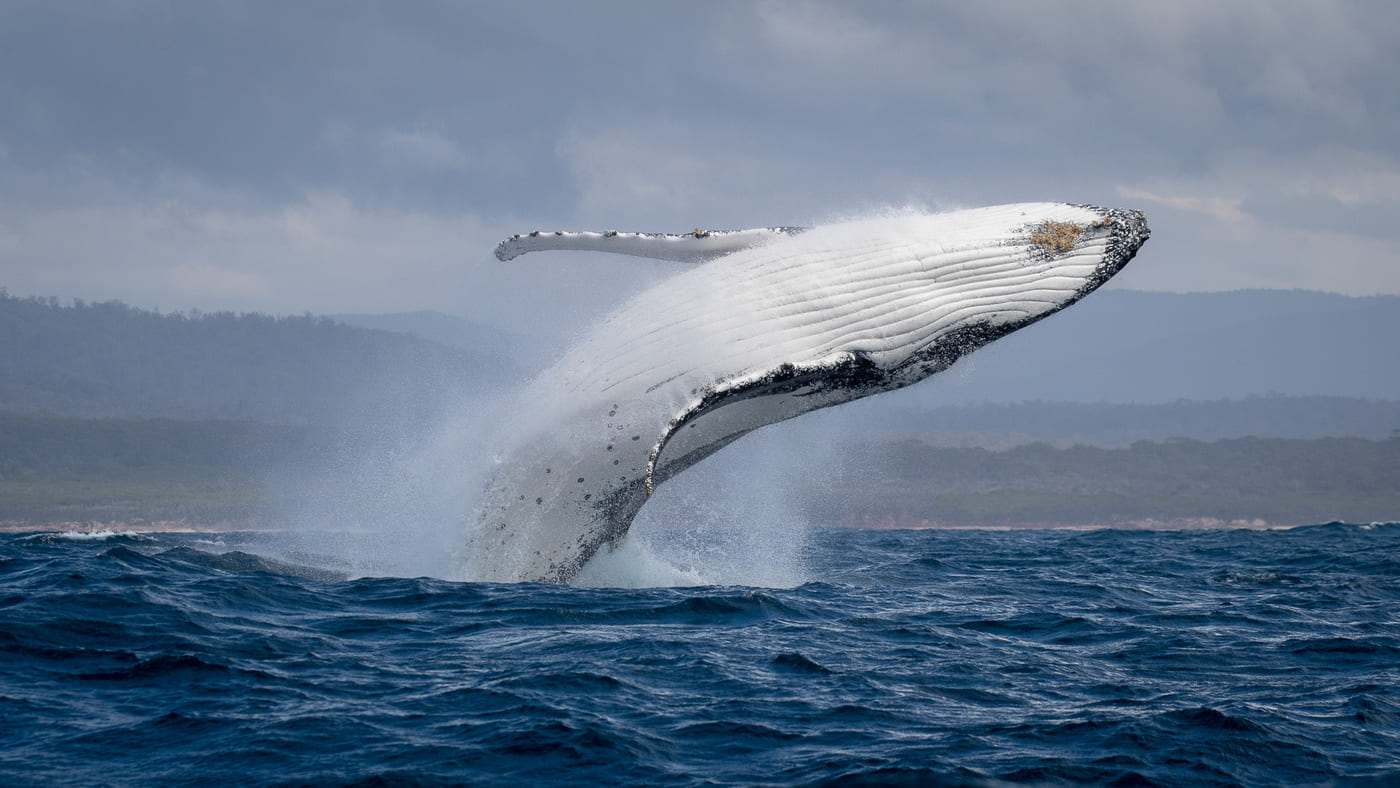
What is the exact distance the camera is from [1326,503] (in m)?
120

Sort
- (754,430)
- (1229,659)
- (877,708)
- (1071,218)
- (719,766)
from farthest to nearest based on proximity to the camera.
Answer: (754,430), (1071,218), (1229,659), (877,708), (719,766)

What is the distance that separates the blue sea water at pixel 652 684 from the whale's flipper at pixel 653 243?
3.54 m

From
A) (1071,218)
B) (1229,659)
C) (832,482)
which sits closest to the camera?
(1229,659)

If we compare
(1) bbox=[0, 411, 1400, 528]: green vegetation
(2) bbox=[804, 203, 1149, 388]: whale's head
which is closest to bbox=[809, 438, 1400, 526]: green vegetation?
(1) bbox=[0, 411, 1400, 528]: green vegetation

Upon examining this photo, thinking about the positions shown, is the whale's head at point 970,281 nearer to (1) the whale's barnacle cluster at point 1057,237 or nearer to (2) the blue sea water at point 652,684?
(1) the whale's barnacle cluster at point 1057,237

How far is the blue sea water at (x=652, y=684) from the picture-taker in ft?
21.1

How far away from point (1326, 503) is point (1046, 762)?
427 feet

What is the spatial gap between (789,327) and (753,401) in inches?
32.6

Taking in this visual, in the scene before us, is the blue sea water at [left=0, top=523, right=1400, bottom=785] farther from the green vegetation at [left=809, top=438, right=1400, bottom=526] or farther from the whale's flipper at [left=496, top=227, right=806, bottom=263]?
the green vegetation at [left=809, top=438, right=1400, bottom=526]

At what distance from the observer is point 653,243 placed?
11555 millimetres

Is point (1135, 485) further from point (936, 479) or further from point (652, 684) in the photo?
point (652, 684)

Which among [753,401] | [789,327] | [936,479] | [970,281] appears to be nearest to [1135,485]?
[936,479]

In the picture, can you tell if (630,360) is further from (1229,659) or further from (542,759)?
(1229,659)

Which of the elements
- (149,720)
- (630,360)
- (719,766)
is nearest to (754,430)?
(630,360)
